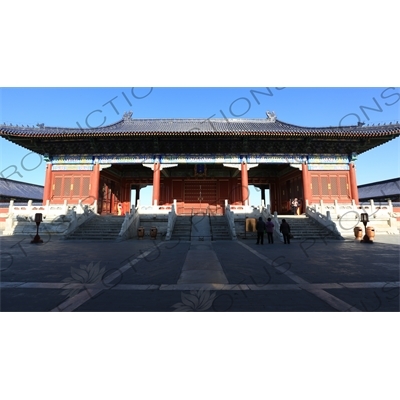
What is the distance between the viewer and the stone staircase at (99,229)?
11742 mm

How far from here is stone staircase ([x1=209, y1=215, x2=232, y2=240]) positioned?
465 inches

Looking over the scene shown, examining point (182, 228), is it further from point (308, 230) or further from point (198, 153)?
point (198, 153)

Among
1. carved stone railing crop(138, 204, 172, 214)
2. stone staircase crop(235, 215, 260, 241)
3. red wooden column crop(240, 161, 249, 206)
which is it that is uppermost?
red wooden column crop(240, 161, 249, 206)

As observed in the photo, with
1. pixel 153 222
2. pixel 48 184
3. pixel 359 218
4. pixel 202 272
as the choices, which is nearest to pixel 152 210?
pixel 153 222

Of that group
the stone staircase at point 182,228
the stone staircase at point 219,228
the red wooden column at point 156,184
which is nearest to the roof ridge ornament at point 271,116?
the red wooden column at point 156,184

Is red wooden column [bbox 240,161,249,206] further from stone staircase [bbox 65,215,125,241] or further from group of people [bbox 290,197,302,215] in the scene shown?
stone staircase [bbox 65,215,125,241]

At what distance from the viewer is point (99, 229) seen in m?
12.7

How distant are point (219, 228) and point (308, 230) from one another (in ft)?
14.8

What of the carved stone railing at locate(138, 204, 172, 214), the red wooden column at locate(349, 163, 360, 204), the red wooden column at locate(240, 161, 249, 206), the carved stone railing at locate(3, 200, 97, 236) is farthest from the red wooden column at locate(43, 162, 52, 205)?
Answer: the red wooden column at locate(349, 163, 360, 204)

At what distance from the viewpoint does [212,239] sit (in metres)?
11.4

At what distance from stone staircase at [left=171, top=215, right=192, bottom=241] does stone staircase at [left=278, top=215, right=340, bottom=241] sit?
5.15 metres

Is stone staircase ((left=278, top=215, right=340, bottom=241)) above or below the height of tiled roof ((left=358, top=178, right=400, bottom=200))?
below

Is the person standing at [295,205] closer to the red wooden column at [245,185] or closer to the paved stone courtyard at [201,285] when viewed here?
the red wooden column at [245,185]

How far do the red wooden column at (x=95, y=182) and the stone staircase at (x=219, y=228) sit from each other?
8455 millimetres
